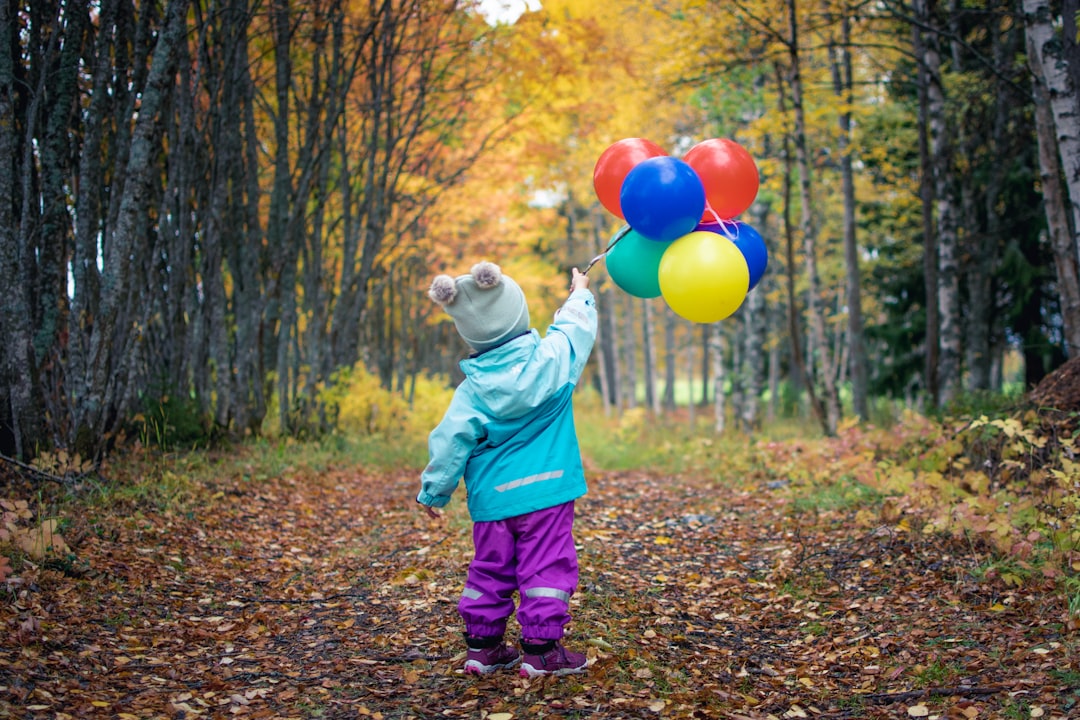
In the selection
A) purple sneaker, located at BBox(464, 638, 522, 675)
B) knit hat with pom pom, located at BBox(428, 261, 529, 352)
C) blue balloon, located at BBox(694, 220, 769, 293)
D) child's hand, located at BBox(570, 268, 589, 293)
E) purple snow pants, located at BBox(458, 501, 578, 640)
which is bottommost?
purple sneaker, located at BBox(464, 638, 522, 675)

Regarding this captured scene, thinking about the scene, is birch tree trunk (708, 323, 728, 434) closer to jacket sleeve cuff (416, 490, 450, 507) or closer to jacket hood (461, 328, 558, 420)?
jacket hood (461, 328, 558, 420)

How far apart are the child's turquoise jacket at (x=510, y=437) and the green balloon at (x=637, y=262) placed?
809 mm

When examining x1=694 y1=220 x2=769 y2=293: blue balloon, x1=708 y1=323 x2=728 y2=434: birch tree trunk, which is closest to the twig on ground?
x1=694 y1=220 x2=769 y2=293: blue balloon

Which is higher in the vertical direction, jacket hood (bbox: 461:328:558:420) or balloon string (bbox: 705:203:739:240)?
balloon string (bbox: 705:203:739:240)

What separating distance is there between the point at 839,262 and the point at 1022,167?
6.05m

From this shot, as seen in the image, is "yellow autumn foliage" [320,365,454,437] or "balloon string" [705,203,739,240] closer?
"balloon string" [705,203,739,240]

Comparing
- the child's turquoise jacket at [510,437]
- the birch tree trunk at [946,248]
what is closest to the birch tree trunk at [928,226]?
the birch tree trunk at [946,248]

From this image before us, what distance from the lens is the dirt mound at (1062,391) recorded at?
5711 mm

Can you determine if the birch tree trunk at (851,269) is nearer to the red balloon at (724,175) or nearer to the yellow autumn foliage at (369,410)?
the red balloon at (724,175)

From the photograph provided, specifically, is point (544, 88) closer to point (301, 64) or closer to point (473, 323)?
point (301, 64)

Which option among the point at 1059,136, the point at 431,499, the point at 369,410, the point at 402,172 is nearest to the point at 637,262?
the point at 431,499

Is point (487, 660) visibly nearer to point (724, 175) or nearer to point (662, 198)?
point (662, 198)

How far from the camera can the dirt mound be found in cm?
571

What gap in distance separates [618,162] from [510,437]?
1.66 m
